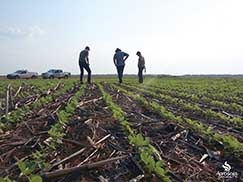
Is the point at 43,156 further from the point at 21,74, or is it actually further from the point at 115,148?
the point at 21,74

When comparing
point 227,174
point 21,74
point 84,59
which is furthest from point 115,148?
point 21,74

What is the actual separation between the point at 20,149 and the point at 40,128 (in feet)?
5.36

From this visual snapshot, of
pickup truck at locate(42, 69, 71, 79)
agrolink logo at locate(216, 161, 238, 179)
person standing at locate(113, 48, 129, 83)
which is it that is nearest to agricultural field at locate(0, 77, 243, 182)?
agrolink logo at locate(216, 161, 238, 179)

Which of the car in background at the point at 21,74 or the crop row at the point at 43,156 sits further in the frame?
the car in background at the point at 21,74

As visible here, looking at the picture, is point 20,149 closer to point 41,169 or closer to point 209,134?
point 41,169

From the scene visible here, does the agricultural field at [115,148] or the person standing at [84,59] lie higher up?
the person standing at [84,59]

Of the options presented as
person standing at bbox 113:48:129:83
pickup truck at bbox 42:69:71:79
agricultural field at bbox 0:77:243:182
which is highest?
person standing at bbox 113:48:129:83

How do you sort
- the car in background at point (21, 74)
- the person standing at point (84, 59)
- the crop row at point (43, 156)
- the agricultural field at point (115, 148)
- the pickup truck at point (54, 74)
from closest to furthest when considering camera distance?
the crop row at point (43, 156)
the agricultural field at point (115, 148)
the person standing at point (84, 59)
the car in background at point (21, 74)
the pickup truck at point (54, 74)

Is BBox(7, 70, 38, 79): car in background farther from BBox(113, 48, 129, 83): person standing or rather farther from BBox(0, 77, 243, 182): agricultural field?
BBox(0, 77, 243, 182): agricultural field

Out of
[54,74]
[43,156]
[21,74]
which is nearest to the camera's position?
[43,156]

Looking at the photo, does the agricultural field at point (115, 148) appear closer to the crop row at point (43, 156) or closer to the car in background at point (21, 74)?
the crop row at point (43, 156)

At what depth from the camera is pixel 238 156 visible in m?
5.96

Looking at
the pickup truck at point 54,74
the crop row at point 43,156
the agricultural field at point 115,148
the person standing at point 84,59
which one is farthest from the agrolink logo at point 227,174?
the pickup truck at point 54,74

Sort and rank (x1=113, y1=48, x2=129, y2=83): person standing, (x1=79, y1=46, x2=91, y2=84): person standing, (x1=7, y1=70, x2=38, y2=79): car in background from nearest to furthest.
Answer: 1. (x1=79, y1=46, x2=91, y2=84): person standing
2. (x1=113, y1=48, x2=129, y2=83): person standing
3. (x1=7, y1=70, x2=38, y2=79): car in background
